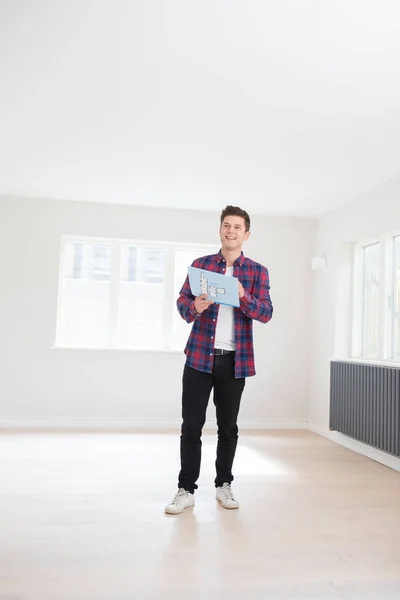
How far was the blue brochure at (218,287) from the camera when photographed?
2570mm

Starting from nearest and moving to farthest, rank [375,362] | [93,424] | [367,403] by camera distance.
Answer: [367,403] < [375,362] < [93,424]

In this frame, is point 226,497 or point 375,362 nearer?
point 226,497

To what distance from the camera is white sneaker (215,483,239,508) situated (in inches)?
113

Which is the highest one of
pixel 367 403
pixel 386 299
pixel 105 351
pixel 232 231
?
pixel 232 231

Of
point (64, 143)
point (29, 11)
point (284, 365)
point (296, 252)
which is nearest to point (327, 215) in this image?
point (296, 252)

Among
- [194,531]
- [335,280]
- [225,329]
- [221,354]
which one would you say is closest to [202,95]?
[225,329]

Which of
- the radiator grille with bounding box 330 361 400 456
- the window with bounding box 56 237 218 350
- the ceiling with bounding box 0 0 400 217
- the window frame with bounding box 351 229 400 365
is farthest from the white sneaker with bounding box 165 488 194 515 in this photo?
the window with bounding box 56 237 218 350

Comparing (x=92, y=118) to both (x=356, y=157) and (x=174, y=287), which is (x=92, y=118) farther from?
(x=174, y=287)

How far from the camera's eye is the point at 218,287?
8.46 feet

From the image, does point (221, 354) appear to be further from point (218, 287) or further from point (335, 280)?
point (335, 280)

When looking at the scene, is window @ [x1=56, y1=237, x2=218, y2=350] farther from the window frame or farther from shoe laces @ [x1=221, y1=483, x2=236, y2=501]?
shoe laces @ [x1=221, y1=483, x2=236, y2=501]

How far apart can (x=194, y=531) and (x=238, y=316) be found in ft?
3.39

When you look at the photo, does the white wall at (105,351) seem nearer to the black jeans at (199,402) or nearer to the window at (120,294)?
the window at (120,294)

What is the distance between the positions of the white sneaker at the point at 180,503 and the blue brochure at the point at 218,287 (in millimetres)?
1015
